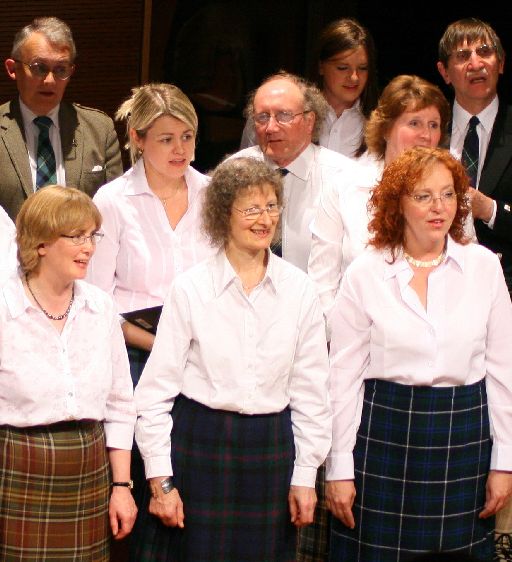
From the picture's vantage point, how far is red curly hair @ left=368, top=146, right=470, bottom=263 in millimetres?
3344

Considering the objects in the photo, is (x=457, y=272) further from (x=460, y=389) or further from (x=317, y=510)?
(x=317, y=510)

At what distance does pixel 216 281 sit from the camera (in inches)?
130

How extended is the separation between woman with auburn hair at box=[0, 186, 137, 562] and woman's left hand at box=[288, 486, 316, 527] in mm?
443

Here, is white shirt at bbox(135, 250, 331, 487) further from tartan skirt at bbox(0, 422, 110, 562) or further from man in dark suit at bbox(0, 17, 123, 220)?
man in dark suit at bbox(0, 17, 123, 220)

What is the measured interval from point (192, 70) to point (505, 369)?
7.73ft

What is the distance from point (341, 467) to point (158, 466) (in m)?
0.51

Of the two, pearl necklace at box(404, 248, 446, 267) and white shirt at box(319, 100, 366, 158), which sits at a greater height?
white shirt at box(319, 100, 366, 158)

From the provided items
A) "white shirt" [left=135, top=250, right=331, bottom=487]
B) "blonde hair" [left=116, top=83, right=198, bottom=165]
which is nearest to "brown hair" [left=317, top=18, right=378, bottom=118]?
"blonde hair" [left=116, top=83, right=198, bottom=165]

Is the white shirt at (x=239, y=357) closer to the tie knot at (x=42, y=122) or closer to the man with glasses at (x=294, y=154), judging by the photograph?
the man with glasses at (x=294, y=154)

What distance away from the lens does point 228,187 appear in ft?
10.9

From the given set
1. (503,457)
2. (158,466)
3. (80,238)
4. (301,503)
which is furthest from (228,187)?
(503,457)

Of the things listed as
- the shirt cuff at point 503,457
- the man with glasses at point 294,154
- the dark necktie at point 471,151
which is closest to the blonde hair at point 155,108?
the man with glasses at point 294,154

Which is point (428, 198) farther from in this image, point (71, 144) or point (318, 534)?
point (71, 144)

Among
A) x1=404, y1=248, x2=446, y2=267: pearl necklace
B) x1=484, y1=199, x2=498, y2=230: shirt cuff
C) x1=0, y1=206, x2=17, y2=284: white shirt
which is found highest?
x1=484, y1=199, x2=498, y2=230: shirt cuff
